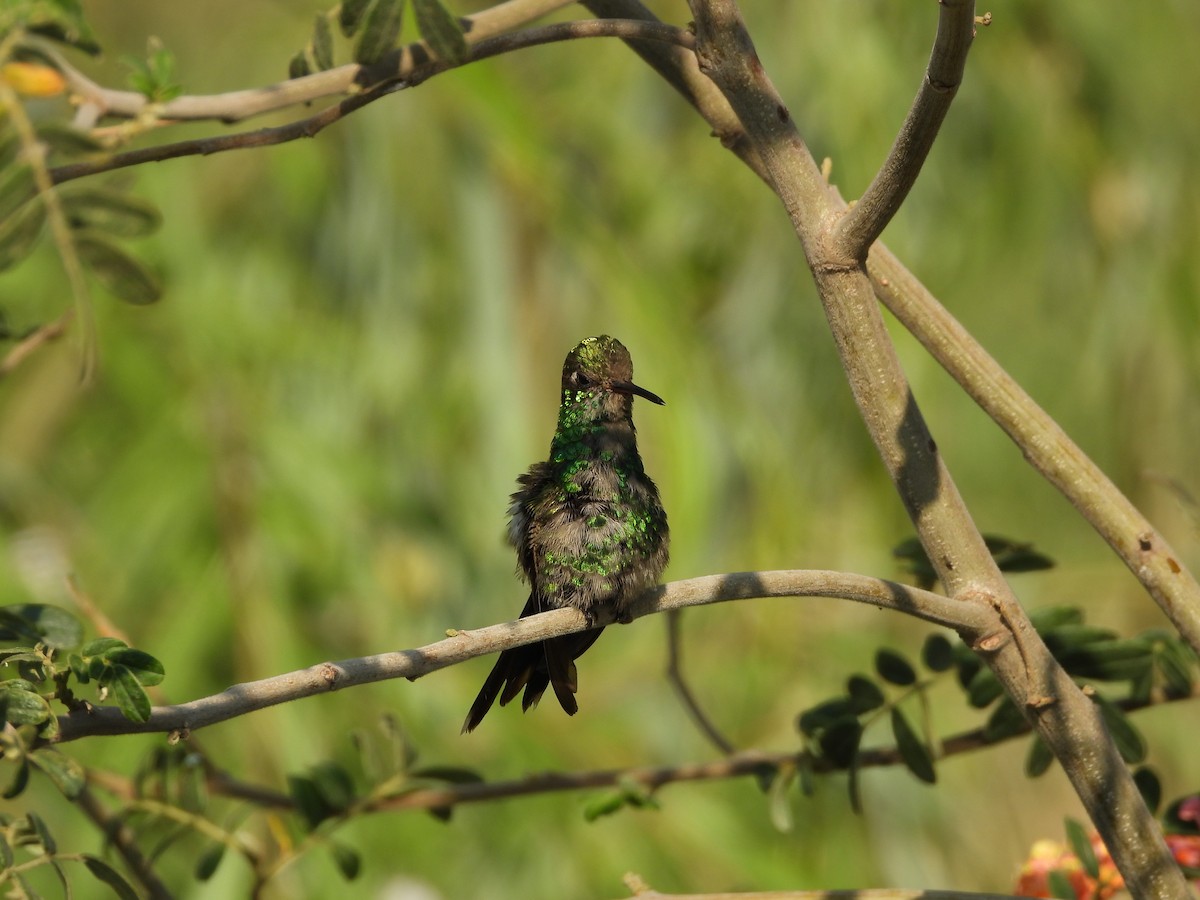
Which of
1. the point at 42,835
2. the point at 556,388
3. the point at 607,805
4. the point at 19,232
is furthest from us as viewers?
the point at 556,388

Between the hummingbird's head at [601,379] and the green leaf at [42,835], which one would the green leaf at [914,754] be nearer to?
the hummingbird's head at [601,379]

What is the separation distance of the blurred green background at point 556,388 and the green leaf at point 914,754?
1592mm

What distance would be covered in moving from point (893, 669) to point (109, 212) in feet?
4.24

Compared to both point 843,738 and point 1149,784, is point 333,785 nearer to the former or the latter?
point 843,738

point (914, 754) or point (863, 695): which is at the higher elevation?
point (863, 695)

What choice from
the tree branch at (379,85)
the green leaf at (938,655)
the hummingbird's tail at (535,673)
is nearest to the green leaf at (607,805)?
the hummingbird's tail at (535,673)

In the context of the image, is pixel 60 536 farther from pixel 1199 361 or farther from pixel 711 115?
pixel 1199 361

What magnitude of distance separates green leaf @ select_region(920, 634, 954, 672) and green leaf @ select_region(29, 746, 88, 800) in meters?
1.19

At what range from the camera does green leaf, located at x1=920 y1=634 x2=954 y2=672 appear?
2.00 meters

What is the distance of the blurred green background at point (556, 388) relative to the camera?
142 inches

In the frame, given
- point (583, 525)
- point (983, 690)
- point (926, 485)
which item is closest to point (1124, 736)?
point (983, 690)

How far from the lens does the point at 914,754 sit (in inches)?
72.0

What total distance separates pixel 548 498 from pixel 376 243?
7.26 ft

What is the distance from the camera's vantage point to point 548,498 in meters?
2.17
